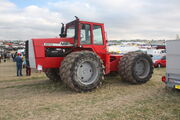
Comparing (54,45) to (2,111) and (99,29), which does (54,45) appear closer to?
(99,29)

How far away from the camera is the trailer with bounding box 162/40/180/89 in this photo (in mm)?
6809

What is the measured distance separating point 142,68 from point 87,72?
Result: 9.94ft

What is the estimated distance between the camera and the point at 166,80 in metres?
7.30

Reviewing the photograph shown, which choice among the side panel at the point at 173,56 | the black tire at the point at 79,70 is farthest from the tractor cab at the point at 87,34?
the side panel at the point at 173,56

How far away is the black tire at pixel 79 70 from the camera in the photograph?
23.0 ft

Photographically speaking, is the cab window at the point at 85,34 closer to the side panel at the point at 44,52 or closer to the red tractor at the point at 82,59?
the red tractor at the point at 82,59

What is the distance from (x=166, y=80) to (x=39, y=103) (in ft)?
14.5

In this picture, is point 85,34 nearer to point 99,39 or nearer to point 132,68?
point 99,39

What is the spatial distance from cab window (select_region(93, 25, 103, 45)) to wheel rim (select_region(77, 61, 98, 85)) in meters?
1.16

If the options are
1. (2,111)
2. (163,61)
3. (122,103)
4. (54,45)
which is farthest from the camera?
(163,61)

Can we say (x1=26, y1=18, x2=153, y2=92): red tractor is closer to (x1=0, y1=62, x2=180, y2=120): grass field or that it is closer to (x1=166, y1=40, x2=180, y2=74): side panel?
(x1=0, y1=62, x2=180, y2=120): grass field

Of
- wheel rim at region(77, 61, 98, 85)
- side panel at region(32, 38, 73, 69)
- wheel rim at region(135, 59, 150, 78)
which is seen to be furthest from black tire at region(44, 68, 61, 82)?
wheel rim at region(135, 59, 150, 78)

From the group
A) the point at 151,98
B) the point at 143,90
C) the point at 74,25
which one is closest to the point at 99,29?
the point at 74,25

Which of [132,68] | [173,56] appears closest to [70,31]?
[132,68]
